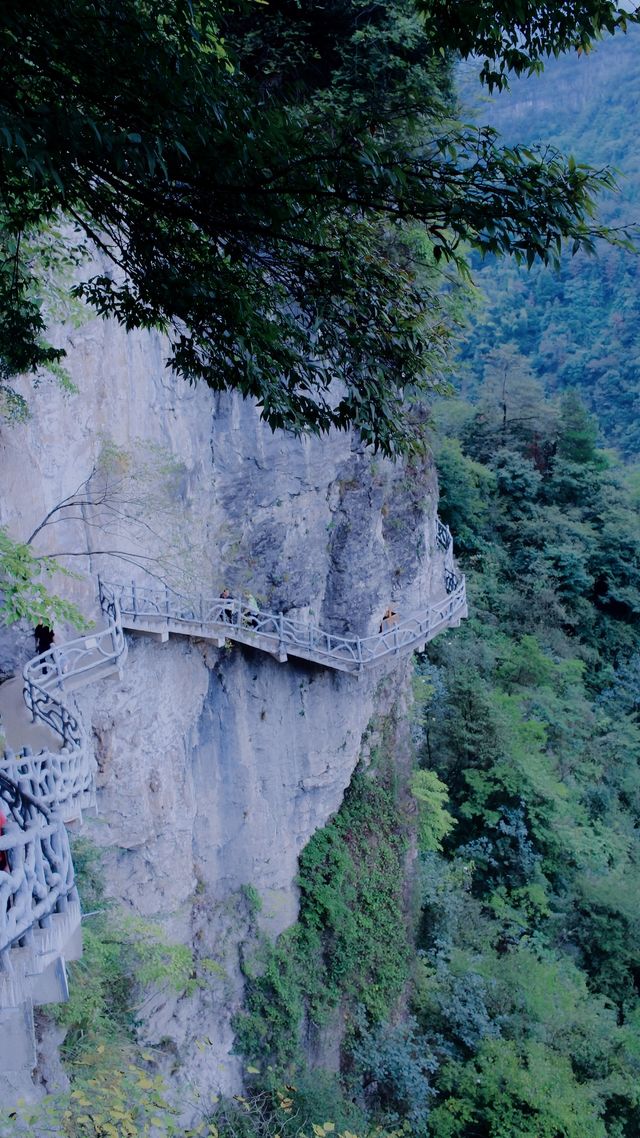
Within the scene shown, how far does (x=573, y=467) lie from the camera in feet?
103

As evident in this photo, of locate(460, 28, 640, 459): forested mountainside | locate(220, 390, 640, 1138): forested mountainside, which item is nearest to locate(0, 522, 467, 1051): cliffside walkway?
locate(220, 390, 640, 1138): forested mountainside

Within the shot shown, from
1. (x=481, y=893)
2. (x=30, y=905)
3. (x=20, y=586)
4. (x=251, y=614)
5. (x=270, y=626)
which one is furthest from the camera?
(x=481, y=893)

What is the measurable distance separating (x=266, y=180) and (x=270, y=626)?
37.4 ft

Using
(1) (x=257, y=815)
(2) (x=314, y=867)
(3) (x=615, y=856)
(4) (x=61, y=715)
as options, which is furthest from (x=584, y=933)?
(4) (x=61, y=715)

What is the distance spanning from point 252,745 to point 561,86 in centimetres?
4955

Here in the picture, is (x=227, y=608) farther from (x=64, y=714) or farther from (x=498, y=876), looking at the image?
(x=498, y=876)

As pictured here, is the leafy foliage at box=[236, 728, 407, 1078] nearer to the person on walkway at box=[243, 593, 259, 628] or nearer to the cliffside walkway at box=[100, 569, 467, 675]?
the cliffside walkway at box=[100, 569, 467, 675]

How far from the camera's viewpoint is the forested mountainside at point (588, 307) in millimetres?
39750

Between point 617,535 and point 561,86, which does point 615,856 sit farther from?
point 561,86

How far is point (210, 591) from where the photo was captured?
48.7 feet

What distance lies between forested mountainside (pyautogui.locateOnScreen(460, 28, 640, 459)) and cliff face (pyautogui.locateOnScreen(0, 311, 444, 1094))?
64.3 feet

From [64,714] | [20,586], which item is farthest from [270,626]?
[20,586]

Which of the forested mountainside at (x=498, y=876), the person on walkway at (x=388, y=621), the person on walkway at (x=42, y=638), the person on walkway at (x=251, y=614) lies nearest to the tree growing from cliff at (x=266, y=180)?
the person on walkway at (x=42, y=638)

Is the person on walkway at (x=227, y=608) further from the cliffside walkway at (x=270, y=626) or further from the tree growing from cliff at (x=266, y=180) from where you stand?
the tree growing from cliff at (x=266, y=180)
